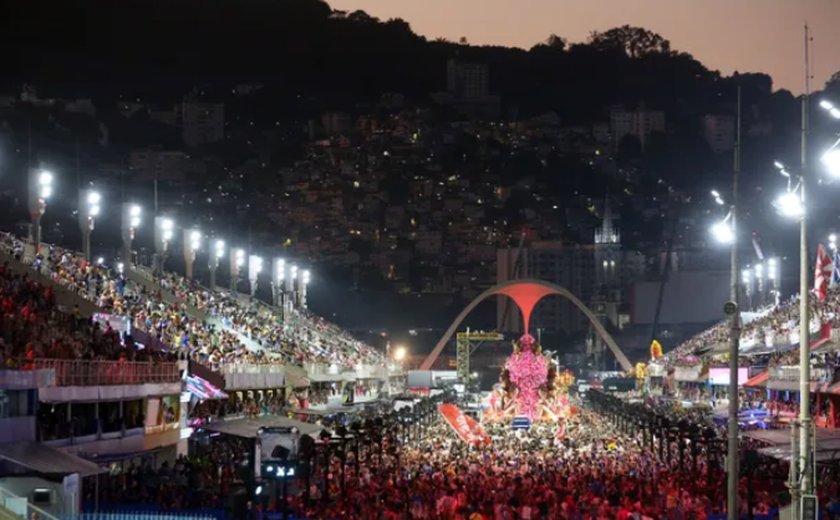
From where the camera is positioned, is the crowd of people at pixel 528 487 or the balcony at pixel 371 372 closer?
the crowd of people at pixel 528 487

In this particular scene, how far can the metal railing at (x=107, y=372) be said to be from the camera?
3693 cm

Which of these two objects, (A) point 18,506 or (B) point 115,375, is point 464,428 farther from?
→ (A) point 18,506

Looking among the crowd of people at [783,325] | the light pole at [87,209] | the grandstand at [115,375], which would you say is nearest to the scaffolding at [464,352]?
the crowd of people at [783,325]

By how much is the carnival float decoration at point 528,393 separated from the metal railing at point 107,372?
45.5m

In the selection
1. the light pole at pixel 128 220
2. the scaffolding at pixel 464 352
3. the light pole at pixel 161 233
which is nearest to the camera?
the light pole at pixel 128 220

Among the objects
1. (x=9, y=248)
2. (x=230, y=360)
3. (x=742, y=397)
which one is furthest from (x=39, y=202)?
(x=742, y=397)

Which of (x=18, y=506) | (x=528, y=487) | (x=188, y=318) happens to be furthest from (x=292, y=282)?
(x=18, y=506)

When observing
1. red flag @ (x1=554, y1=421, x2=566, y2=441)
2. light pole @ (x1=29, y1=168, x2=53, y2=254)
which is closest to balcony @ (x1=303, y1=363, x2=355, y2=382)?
red flag @ (x1=554, y1=421, x2=566, y2=441)

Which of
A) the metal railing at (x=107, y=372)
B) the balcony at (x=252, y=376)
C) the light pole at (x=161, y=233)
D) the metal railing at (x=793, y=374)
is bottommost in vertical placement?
the balcony at (x=252, y=376)

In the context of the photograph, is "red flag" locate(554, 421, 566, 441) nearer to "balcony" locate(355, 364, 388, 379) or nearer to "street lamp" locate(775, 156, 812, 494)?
"balcony" locate(355, 364, 388, 379)

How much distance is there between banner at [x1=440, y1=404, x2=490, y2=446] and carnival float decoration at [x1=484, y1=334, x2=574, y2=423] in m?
21.1

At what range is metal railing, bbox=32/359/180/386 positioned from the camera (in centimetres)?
3693

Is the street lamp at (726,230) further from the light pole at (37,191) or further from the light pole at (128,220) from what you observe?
the light pole at (128,220)

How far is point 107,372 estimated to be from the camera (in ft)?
135
